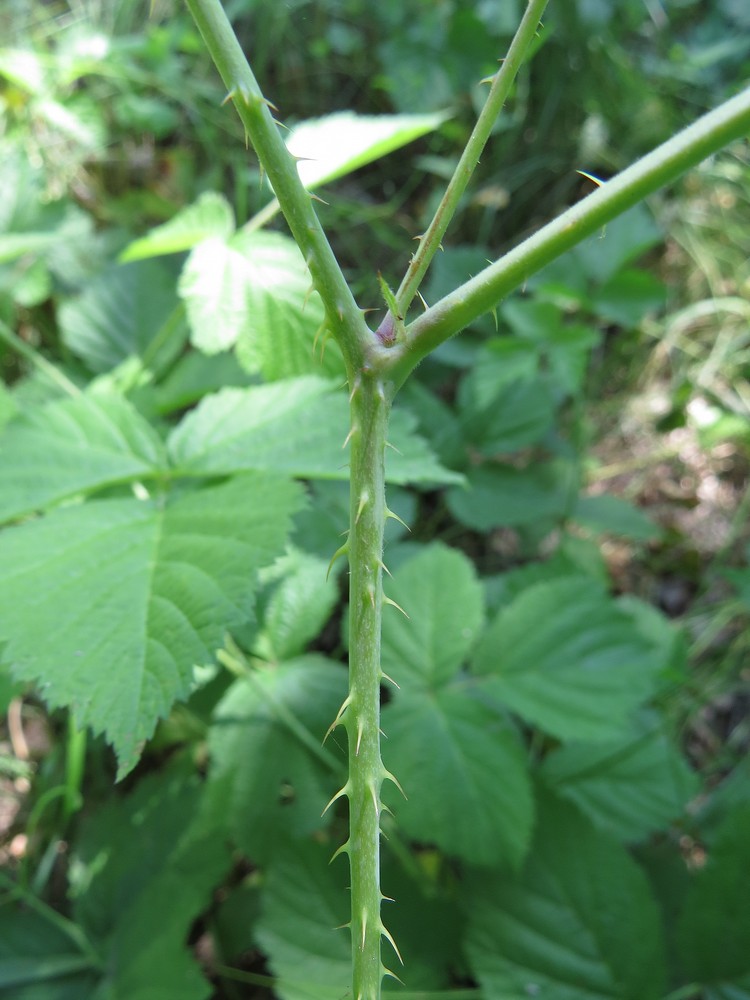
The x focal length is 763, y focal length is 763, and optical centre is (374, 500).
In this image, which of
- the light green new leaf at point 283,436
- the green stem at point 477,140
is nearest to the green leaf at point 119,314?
the light green new leaf at point 283,436

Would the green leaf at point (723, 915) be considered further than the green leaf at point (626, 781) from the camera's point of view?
No

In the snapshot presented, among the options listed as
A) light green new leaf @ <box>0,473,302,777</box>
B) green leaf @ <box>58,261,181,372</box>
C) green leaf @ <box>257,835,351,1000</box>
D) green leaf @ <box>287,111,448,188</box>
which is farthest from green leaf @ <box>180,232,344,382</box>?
green leaf @ <box>257,835,351,1000</box>

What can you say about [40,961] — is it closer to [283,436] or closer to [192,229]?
[283,436]

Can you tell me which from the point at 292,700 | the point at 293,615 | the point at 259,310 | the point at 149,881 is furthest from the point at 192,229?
the point at 149,881

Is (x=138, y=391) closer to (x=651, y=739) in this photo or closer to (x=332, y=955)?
(x=332, y=955)

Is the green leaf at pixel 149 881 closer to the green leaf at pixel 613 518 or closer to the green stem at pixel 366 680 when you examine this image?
the green stem at pixel 366 680
